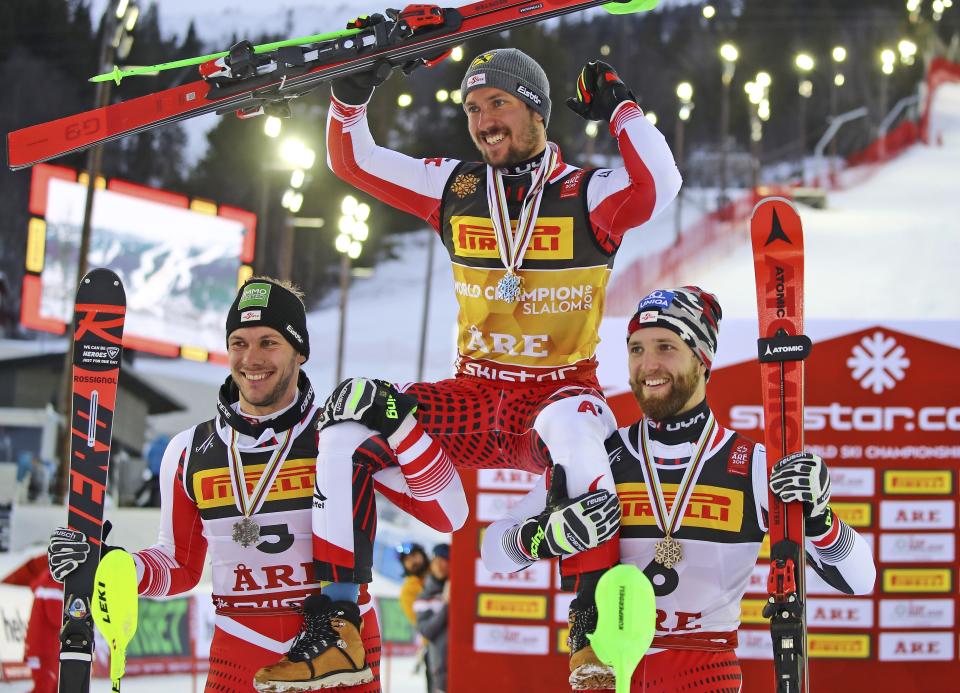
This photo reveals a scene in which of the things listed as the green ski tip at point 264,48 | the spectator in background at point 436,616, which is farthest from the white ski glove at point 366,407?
the spectator in background at point 436,616

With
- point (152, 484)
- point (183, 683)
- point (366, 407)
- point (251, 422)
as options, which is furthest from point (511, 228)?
point (152, 484)

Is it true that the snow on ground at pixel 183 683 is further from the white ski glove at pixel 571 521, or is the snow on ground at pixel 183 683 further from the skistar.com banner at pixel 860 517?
the white ski glove at pixel 571 521

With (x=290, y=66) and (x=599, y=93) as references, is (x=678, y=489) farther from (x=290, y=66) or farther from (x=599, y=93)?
(x=290, y=66)

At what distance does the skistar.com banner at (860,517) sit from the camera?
7262 mm

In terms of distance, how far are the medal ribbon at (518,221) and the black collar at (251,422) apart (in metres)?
0.71

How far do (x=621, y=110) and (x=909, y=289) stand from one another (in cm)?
2387

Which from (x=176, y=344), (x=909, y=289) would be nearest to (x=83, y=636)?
(x=176, y=344)

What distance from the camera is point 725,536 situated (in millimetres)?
3623

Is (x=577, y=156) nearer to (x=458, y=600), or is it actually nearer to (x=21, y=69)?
(x=21, y=69)

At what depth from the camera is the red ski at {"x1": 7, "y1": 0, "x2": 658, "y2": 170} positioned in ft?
13.2

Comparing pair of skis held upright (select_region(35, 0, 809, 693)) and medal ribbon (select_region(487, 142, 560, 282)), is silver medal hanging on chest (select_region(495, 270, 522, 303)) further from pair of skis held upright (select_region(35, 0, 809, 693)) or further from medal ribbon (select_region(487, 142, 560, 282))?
pair of skis held upright (select_region(35, 0, 809, 693))

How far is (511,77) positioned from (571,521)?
1.36 m

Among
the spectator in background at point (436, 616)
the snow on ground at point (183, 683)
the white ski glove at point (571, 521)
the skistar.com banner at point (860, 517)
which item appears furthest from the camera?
the snow on ground at point (183, 683)

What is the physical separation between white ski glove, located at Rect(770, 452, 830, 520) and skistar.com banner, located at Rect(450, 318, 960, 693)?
3708mm
